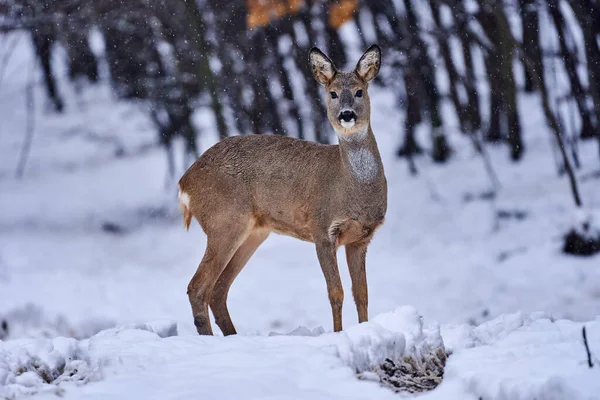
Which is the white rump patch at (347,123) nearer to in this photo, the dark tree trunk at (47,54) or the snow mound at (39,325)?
the snow mound at (39,325)

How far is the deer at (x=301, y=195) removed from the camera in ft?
25.0

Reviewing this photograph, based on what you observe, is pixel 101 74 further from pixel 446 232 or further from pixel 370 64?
pixel 370 64

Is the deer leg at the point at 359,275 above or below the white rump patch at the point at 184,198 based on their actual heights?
below

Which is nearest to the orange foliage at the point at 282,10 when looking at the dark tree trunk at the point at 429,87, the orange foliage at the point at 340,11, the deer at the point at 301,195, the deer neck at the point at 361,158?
Result: the orange foliage at the point at 340,11

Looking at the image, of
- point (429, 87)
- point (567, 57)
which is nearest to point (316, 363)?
point (567, 57)

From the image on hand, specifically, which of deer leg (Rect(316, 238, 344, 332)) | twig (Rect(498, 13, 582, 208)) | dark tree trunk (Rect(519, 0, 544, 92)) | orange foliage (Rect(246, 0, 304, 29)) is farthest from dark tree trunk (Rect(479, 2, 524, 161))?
deer leg (Rect(316, 238, 344, 332))

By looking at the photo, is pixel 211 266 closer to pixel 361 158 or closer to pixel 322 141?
pixel 361 158

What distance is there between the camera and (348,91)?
25.2ft

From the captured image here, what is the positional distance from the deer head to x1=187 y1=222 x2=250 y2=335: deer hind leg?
118 centimetres

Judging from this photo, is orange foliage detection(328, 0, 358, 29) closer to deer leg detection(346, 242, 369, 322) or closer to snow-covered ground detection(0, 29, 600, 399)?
snow-covered ground detection(0, 29, 600, 399)

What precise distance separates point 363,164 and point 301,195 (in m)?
0.60

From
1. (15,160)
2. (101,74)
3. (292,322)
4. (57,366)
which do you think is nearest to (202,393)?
(57,366)

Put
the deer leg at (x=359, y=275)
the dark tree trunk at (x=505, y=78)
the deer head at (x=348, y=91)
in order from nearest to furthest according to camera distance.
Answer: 1. the deer head at (x=348, y=91)
2. the deer leg at (x=359, y=275)
3. the dark tree trunk at (x=505, y=78)

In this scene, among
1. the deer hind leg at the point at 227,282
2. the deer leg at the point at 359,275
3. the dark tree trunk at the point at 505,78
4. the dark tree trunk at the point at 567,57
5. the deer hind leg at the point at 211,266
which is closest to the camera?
the deer leg at the point at 359,275
